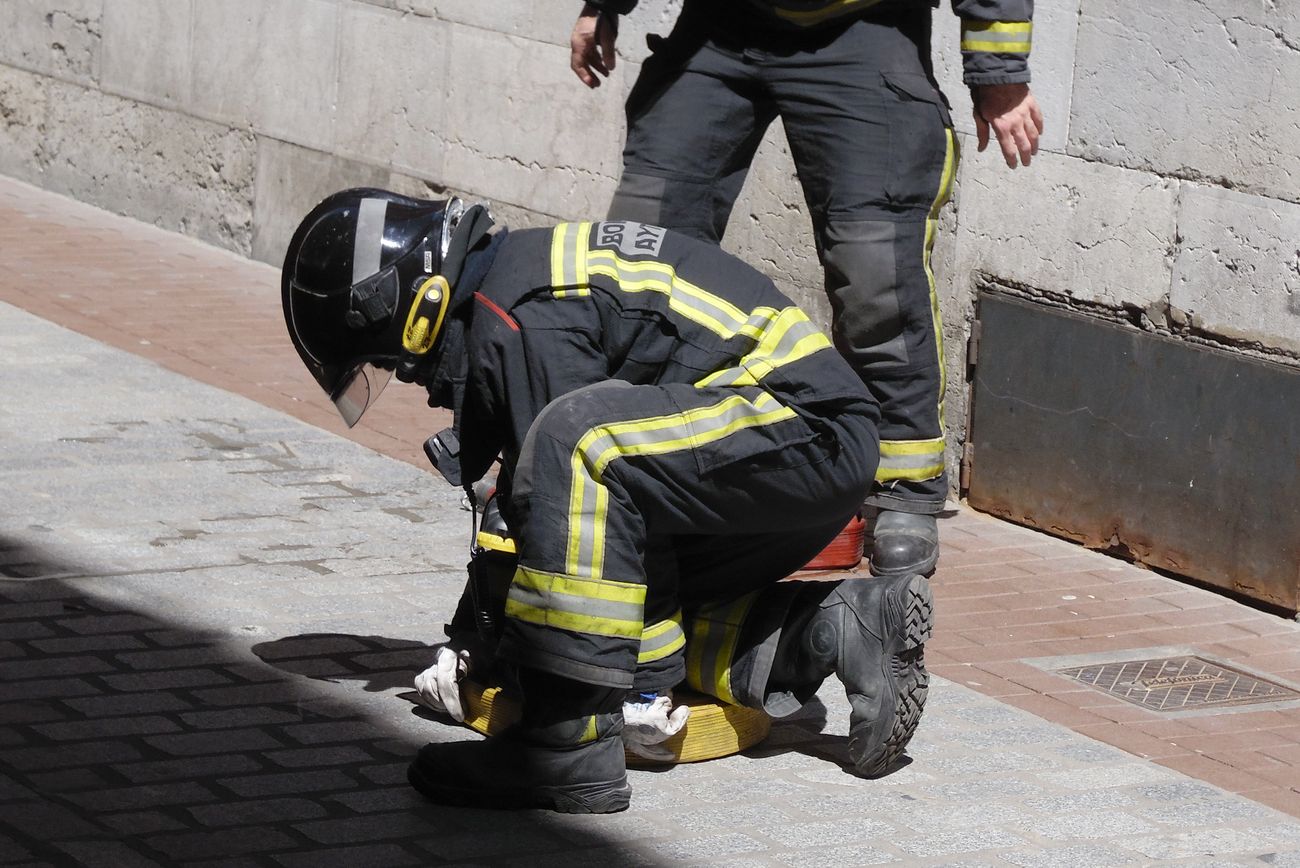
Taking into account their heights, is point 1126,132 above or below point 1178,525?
above

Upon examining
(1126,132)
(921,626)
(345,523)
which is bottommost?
(345,523)

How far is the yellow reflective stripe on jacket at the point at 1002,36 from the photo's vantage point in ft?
15.9

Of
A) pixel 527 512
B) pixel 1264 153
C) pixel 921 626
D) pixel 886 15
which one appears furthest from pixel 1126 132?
pixel 527 512

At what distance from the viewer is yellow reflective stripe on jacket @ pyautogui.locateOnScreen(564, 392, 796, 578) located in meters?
3.63

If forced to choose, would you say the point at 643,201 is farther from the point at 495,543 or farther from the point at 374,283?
the point at 374,283

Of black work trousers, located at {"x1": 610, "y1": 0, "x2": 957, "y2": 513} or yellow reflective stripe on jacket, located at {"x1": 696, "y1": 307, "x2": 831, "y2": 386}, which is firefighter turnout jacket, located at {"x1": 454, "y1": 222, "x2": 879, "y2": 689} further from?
black work trousers, located at {"x1": 610, "y1": 0, "x2": 957, "y2": 513}

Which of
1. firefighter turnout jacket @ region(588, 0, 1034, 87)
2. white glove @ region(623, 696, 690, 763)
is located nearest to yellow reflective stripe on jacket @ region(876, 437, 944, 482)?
firefighter turnout jacket @ region(588, 0, 1034, 87)

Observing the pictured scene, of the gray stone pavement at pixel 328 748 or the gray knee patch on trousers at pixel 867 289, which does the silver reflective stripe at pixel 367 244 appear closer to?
the gray stone pavement at pixel 328 748

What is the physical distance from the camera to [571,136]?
7.60 meters

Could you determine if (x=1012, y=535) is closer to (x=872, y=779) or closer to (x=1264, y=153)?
(x=1264, y=153)

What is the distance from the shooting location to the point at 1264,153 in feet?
17.4

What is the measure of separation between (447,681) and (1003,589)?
1.84 meters

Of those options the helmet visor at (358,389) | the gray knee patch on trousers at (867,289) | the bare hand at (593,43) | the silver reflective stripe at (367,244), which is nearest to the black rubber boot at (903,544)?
the gray knee patch on trousers at (867,289)

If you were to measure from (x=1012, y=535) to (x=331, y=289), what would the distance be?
2695 mm
